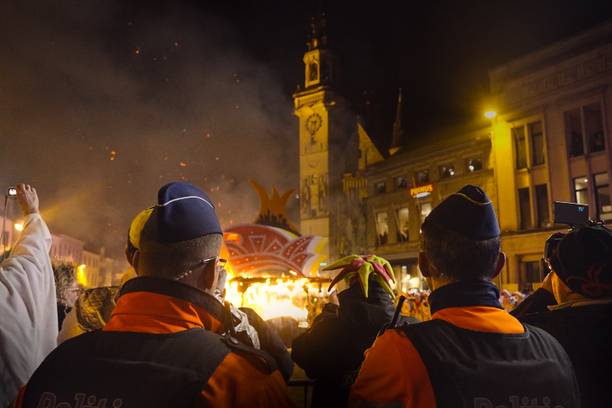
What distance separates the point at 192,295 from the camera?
1893 mm

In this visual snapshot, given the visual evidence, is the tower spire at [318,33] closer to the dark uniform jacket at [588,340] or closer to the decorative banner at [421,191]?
the decorative banner at [421,191]

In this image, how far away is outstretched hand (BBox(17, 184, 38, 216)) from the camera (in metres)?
2.72

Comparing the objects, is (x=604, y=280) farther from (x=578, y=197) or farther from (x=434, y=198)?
(x=434, y=198)

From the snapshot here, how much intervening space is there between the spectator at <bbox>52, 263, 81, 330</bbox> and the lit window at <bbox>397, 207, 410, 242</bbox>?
30204 millimetres

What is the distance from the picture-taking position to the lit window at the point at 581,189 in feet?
76.7

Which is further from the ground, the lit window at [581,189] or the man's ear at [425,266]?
the lit window at [581,189]

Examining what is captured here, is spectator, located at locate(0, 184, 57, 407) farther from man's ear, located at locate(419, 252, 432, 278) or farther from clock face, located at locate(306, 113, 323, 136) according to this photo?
clock face, located at locate(306, 113, 323, 136)

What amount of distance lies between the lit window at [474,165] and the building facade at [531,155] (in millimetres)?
60

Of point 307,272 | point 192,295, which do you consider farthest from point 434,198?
point 192,295

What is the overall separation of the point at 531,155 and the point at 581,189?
3049 mm

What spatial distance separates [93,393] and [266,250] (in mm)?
12660

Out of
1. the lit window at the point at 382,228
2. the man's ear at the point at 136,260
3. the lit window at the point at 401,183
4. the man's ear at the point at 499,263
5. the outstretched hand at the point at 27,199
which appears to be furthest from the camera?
the lit window at the point at 382,228

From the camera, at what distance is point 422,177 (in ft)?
108

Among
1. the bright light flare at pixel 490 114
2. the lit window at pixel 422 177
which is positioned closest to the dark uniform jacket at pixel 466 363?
the bright light flare at pixel 490 114
